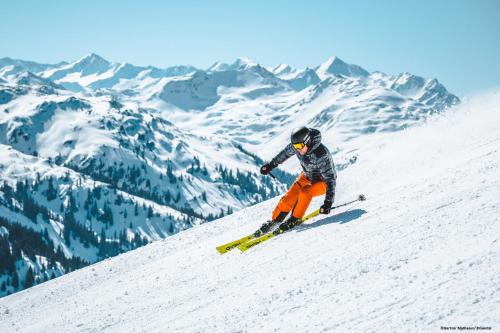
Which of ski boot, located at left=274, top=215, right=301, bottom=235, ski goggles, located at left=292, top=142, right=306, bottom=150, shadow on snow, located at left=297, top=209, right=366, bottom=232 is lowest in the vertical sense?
ski boot, located at left=274, top=215, right=301, bottom=235

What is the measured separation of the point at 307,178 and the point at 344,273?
585 centimetres

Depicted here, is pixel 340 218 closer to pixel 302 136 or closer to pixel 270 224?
pixel 270 224

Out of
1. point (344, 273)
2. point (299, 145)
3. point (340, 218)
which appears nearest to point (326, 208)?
point (340, 218)

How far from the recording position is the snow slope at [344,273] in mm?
7105

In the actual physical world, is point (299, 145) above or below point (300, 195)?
above

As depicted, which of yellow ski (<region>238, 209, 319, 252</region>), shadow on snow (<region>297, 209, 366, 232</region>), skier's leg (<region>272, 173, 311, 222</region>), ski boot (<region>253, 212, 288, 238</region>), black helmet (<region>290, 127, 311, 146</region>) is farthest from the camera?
ski boot (<region>253, 212, 288, 238</region>)

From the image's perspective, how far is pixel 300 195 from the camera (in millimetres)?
14688

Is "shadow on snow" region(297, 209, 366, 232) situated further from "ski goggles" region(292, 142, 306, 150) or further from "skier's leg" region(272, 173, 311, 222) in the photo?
"ski goggles" region(292, 142, 306, 150)

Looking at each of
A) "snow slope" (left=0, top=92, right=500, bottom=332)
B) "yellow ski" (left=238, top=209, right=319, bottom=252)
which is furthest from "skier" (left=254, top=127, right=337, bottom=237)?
"snow slope" (left=0, top=92, right=500, bottom=332)

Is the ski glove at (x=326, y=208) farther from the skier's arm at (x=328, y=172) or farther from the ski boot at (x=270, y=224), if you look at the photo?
the ski boot at (x=270, y=224)

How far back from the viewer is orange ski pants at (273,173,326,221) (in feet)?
47.8

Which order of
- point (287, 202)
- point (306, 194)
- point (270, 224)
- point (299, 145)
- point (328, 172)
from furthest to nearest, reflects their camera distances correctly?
point (270, 224), point (287, 202), point (306, 194), point (328, 172), point (299, 145)

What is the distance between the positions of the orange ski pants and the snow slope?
0.68m

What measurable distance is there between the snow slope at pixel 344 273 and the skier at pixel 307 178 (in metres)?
0.68
